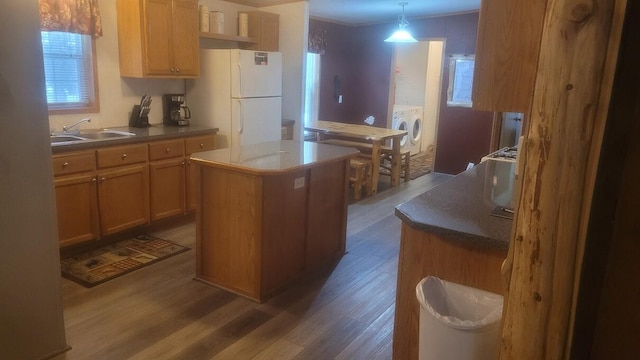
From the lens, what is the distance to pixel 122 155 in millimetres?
3576

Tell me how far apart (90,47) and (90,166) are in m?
1.17

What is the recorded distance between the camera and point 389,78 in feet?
24.1

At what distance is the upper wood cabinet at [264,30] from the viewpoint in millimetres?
4992

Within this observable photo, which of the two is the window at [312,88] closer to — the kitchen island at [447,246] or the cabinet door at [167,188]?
the cabinet door at [167,188]

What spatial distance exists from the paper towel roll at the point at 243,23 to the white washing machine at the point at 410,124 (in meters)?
3.37

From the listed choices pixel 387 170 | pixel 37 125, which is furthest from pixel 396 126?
pixel 37 125

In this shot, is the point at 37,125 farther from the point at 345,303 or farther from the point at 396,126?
the point at 396,126

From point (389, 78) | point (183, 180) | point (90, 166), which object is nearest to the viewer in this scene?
point (90, 166)

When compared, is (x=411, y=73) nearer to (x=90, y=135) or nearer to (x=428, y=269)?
(x=90, y=135)

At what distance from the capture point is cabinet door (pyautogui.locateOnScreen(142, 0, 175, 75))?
12.8ft

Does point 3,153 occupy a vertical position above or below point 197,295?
above

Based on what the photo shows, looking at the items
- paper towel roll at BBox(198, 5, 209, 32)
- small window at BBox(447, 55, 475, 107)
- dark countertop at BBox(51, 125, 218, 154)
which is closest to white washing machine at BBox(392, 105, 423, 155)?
small window at BBox(447, 55, 475, 107)

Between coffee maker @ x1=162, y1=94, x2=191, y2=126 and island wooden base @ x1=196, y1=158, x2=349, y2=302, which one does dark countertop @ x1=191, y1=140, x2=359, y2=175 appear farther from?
coffee maker @ x1=162, y1=94, x2=191, y2=126

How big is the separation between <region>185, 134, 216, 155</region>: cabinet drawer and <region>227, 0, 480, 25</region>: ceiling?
1681mm
